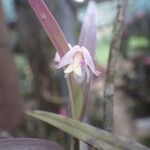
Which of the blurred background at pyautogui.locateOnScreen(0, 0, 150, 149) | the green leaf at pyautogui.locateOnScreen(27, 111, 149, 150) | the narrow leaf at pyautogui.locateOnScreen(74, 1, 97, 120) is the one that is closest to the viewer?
the green leaf at pyautogui.locateOnScreen(27, 111, 149, 150)

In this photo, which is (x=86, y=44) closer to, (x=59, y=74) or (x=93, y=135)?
(x=93, y=135)

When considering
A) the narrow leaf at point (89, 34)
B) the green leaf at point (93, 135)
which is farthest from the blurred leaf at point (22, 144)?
the narrow leaf at point (89, 34)

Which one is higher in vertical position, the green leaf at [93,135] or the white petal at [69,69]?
the white petal at [69,69]

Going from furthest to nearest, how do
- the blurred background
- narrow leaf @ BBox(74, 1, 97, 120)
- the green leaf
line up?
the blurred background
narrow leaf @ BBox(74, 1, 97, 120)
the green leaf

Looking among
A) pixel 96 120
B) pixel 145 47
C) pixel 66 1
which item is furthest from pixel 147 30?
pixel 66 1

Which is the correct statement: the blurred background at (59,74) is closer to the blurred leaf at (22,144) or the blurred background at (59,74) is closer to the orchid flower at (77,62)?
the orchid flower at (77,62)

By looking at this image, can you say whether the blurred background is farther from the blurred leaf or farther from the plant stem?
A: the blurred leaf

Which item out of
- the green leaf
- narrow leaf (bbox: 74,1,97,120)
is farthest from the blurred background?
the green leaf
